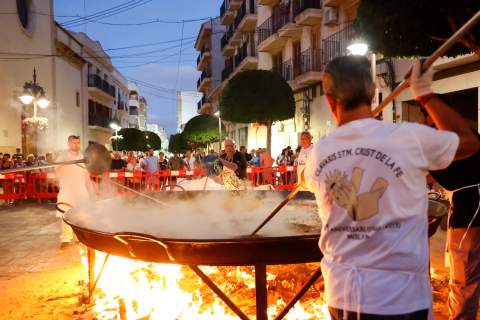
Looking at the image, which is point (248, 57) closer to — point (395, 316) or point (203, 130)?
point (203, 130)

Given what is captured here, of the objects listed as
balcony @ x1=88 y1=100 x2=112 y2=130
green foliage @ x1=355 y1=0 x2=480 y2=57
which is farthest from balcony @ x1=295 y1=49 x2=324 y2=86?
balcony @ x1=88 y1=100 x2=112 y2=130

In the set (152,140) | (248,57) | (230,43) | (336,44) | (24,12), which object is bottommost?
(152,140)

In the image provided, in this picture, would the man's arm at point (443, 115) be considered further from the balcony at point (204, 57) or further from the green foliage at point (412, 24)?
the balcony at point (204, 57)

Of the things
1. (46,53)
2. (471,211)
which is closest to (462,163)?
(471,211)

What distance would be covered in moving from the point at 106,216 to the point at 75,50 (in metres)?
29.8

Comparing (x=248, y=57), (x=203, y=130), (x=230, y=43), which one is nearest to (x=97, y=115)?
(x=203, y=130)

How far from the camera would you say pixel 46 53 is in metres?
24.8

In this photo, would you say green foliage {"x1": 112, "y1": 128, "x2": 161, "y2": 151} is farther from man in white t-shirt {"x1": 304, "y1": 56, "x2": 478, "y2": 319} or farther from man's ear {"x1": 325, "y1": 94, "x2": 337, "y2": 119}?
man in white t-shirt {"x1": 304, "y1": 56, "x2": 478, "y2": 319}

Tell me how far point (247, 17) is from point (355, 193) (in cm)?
3091

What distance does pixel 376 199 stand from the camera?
167 cm

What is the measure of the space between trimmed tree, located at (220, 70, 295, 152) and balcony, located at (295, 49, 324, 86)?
1487 mm

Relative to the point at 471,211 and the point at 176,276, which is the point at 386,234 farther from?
the point at 176,276

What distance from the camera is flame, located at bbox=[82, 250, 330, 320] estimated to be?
391 centimetres

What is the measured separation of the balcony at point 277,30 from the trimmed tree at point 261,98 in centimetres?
416
